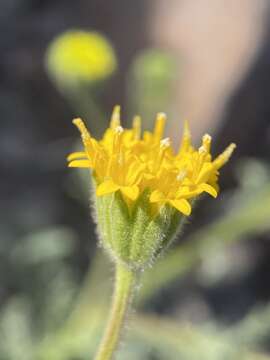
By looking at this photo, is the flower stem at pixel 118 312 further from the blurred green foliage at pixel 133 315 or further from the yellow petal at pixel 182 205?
the blurred green foliage at pixel 133 315


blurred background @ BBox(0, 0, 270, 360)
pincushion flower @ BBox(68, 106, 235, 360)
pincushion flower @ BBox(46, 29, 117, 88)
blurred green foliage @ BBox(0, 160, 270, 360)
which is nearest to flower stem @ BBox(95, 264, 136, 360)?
pincushion flower @ BBox(68, 106, 235, 360)

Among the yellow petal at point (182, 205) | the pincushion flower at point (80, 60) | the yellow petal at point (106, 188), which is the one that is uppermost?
the yellow petal at point (106, 188)

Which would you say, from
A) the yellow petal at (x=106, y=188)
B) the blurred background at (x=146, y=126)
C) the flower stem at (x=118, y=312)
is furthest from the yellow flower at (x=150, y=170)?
the blurred background at (x=146, y=126)

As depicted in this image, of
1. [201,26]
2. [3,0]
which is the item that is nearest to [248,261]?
[201,26]

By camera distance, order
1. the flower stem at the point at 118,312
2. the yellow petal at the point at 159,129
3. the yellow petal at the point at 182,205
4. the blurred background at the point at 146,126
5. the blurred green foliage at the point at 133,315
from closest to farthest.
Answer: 1. the yellow petal at the point at 182,205
2. the flower stem at the point at 118,312
3. the yellow petal at the point at 159,129
4. the blurred green foliage at the point at 133,315
5. the blurred background at the point at 146,126

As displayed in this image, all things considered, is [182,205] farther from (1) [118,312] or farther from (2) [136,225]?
(1) [118,312]

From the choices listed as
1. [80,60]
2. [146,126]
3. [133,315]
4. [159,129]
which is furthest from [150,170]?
[146,126]

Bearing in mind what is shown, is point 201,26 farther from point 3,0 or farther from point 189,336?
point 189,336

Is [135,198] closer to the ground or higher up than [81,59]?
higher up
